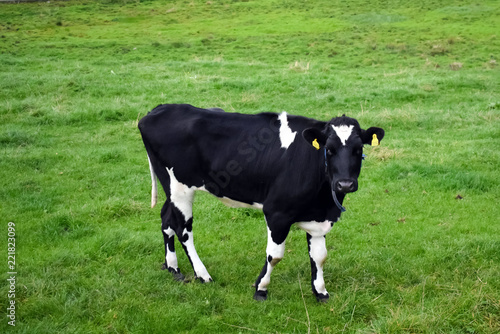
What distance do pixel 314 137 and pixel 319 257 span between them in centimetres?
150

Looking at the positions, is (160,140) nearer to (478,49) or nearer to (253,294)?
(253,294)

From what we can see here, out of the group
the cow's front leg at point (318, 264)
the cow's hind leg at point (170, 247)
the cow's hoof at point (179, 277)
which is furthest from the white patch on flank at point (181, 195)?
the cow's front leg at point (318, 264)

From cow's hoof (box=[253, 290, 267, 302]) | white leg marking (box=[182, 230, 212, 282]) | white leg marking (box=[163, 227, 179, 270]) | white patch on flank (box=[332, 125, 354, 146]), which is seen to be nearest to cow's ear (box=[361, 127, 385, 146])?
white patch on flank (box=[332, 125, 354, 146])

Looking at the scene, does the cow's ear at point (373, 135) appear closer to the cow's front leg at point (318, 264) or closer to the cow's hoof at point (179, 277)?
the cow's front leg at point (318, 264)

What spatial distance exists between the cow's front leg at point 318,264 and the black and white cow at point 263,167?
1 cm

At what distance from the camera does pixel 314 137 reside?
5277 mm

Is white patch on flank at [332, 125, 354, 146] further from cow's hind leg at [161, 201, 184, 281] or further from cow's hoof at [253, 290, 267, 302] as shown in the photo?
cow's hind leg at [161, 201, 184, 281]

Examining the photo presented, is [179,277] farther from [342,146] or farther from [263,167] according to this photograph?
[342,146]

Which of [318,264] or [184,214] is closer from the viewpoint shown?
[318,264]

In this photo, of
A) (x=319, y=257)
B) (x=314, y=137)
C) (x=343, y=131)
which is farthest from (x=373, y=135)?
(x=319, y=257)

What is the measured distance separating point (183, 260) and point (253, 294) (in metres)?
1.37

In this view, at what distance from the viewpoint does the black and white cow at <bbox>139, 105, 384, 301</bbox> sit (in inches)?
208

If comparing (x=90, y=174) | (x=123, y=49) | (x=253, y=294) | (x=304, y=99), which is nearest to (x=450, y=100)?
(x=304, y=99)

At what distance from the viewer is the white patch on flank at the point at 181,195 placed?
20.5 ft
